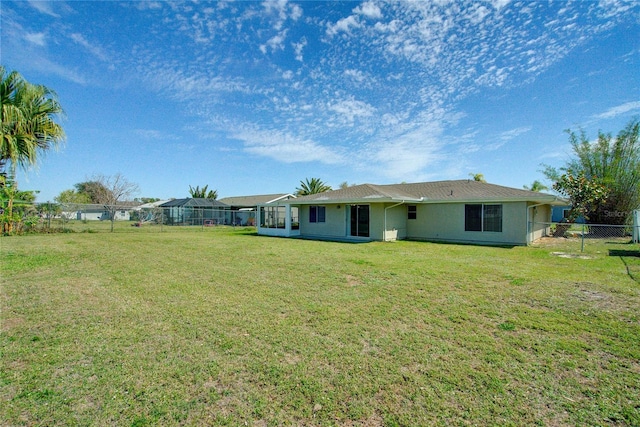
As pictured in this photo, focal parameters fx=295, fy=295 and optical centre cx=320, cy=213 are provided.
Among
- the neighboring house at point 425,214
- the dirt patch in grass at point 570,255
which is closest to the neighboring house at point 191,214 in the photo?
the neighboring house at point 425,214

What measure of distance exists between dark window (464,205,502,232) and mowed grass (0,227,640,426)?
23.2 feet

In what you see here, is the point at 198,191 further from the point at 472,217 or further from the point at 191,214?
the point at 472,217

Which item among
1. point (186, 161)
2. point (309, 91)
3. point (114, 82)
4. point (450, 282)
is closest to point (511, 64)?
point (309, 91)

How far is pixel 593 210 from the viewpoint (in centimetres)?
1870

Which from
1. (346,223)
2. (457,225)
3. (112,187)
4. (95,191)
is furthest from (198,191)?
(457,225)

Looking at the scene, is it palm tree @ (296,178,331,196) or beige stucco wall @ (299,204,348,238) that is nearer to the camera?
beige stucco wall @ (299,204,348,238)

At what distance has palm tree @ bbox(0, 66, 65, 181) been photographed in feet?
31.6

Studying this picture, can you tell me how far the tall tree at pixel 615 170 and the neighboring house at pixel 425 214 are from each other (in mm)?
3703

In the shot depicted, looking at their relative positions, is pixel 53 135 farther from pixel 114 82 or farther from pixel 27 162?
pixel 114 82

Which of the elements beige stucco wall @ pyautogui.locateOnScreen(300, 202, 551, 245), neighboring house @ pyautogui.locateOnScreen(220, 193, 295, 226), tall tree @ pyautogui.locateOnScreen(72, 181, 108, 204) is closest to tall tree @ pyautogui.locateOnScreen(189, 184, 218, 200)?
neighboring house @ pyautogui.locateOnScreen(220, 193, 295, 226)

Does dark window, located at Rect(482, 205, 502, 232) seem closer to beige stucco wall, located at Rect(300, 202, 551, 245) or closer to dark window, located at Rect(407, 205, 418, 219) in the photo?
beige stucco wall, located at Rect(300, 202, 551, 245)

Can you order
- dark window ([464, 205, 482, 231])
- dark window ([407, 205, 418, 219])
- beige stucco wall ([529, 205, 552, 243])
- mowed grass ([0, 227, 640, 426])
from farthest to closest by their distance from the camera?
dark window ([407, 205, 418, 219]) < beige stucco wall ([529, 205, 552, 243]) < dark window ([464, 205, 482, 231]) < mowed grass ([0, 227, 640, 426])

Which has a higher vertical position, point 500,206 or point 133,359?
point 500,206

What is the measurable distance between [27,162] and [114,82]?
5.12 metres
